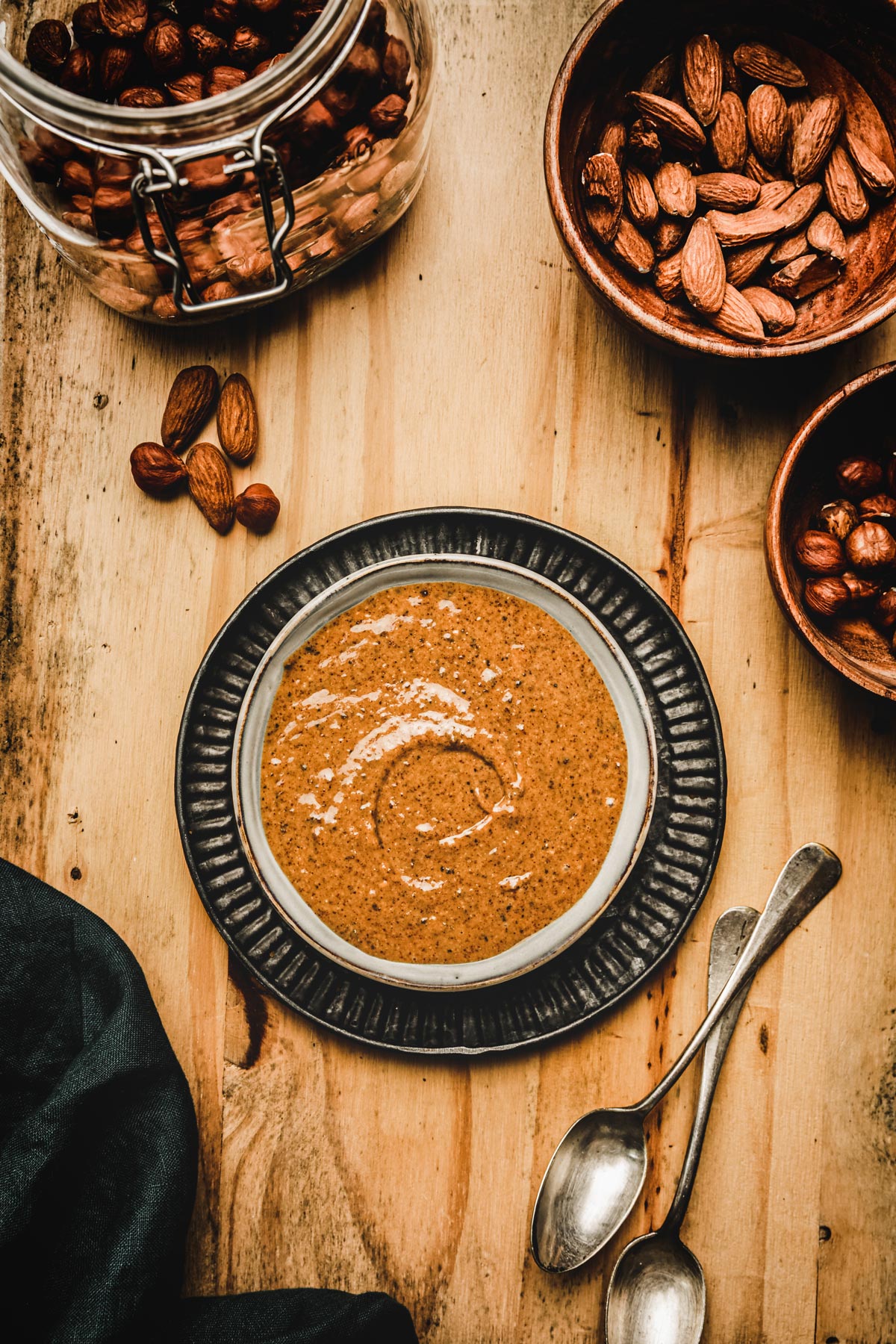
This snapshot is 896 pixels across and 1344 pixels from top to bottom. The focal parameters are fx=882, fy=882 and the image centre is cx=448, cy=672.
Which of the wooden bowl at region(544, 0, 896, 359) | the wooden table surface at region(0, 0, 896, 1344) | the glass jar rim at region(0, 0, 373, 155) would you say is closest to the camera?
the glass jar rim at region(0, 0, 373, 155)

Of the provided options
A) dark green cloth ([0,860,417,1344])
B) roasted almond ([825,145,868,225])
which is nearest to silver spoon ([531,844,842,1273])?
dark green cloth ([0,860,417,1344])

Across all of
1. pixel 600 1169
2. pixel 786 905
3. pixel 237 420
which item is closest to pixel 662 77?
pixel 237 420

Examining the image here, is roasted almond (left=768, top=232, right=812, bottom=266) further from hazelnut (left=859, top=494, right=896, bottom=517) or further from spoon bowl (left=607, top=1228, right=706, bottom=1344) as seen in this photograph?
spoon bowl (left=607, top=1228, right=706, bottom=1344)

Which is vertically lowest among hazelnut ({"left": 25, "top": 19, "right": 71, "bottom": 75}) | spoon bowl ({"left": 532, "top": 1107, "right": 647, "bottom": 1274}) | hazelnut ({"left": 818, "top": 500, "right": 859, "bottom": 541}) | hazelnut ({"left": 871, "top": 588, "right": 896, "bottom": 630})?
spoon bowl ({"left": 532, "top": 1107, "right": 647, "bottom": 1274})

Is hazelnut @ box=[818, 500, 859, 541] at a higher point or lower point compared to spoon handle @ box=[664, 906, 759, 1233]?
higher

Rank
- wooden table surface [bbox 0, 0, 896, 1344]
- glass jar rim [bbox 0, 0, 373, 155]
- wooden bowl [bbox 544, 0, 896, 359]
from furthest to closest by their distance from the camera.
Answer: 1. wooden table surface [bbox 0, 0, 896, 1344]
2. wooden bowl [bbox 544, 0, 896, 359]
3. glass jar rim [bbox 0, 0, 373, 155]

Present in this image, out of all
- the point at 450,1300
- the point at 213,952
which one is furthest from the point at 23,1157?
the point at 450,1300

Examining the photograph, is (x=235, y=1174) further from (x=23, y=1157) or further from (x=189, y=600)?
(x=189, y=600)

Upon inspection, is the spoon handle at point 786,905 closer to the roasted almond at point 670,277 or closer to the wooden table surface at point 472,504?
the wooden table surface at point 472,504

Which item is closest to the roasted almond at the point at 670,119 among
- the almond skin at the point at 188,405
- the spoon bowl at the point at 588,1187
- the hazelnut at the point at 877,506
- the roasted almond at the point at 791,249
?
the roasted almond at the point at 791,249
